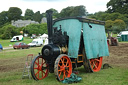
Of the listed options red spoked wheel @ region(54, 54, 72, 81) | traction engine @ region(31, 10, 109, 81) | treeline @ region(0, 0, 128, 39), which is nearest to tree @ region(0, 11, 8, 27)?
treeline @ region(0, 0, 128, 39)

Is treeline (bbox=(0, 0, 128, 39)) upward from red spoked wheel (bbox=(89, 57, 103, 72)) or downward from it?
upward

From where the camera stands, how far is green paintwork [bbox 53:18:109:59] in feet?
29.4

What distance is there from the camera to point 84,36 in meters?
9.36

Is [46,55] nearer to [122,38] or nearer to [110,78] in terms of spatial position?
[110,78]

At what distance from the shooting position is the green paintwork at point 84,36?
8.95m

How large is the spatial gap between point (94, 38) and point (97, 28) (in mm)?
734

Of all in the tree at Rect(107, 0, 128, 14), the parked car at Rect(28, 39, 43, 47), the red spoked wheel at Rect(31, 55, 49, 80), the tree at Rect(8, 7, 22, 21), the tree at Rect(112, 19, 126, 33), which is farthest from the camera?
the tree at Rect(8, 7, 22, 21)

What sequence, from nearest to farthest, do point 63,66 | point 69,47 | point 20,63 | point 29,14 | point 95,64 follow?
point 63,66 → point 69,47 → point 95,64 → point 20,63 → point 29,14

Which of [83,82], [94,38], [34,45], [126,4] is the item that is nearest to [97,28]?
[94,38]

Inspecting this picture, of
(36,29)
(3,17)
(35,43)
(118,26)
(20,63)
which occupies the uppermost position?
(3,17)

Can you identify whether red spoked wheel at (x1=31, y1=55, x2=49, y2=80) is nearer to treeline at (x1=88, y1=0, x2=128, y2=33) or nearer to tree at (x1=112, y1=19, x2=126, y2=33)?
treeline at (x1=88, y1=0, x2=128, y2=33)

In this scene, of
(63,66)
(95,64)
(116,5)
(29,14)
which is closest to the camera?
(63,66)

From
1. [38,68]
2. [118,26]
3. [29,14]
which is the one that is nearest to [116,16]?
[118,26]

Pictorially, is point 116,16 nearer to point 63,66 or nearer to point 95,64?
point 95,64
